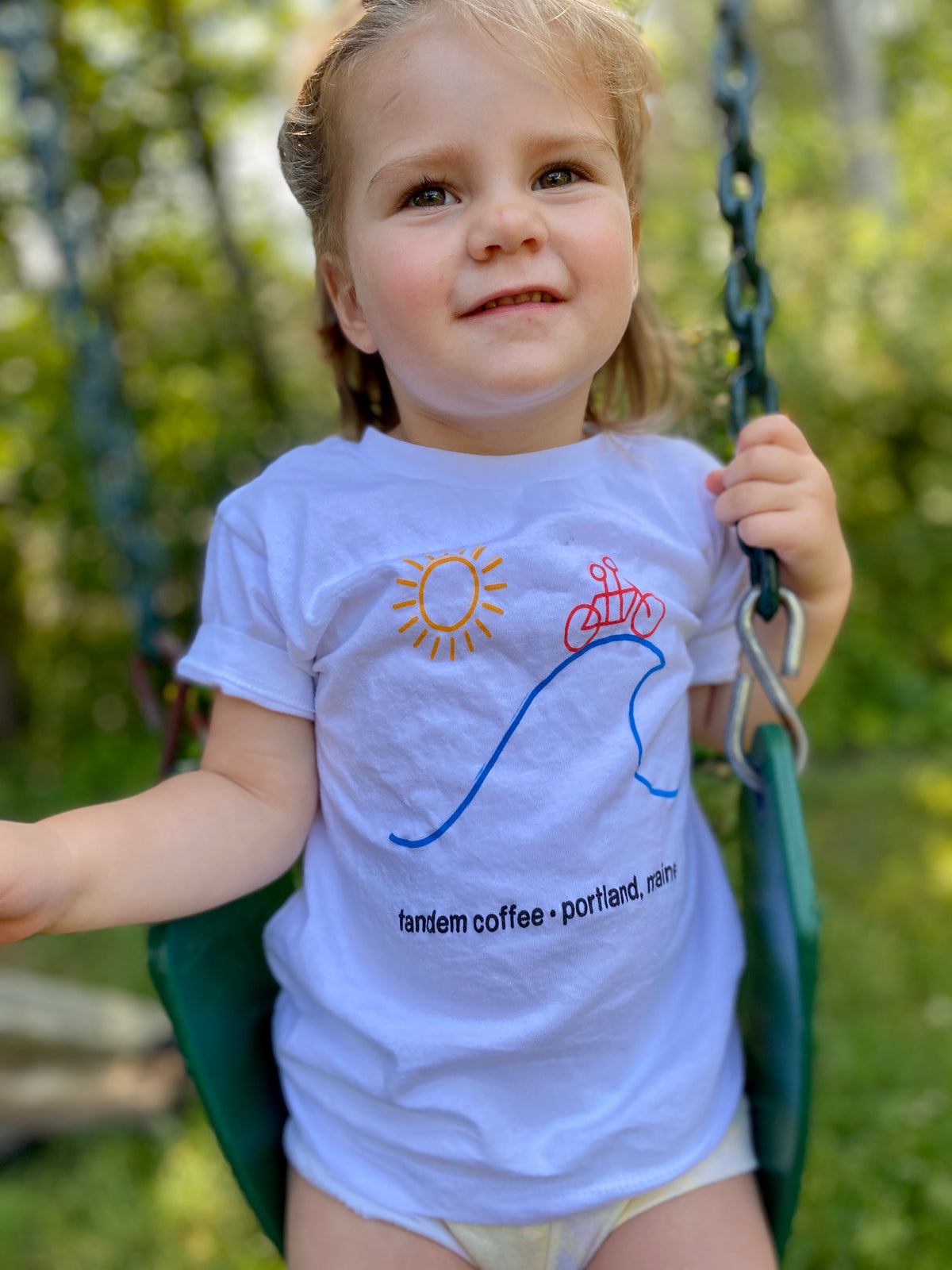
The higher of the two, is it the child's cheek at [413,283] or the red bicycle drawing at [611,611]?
the child's cheek at [413,283]

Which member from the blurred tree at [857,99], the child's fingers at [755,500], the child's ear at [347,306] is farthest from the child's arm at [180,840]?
the blurred tree at [857,99]

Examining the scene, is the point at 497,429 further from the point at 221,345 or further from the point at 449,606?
the point at 221,345

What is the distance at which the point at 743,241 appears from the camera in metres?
1.37

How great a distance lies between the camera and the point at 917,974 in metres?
3.08

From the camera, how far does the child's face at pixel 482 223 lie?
1.19 m

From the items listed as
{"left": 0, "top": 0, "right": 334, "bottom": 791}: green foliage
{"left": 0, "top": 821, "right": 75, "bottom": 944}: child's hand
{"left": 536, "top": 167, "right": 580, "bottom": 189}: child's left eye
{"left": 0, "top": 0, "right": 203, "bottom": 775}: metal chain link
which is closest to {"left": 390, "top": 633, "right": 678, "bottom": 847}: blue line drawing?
{"left": 0, "top": 821, "right": 75, "bottom": 944}: child's hand

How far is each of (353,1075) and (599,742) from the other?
1.53 feet

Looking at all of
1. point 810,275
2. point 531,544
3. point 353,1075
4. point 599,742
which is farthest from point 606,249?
point 810,275

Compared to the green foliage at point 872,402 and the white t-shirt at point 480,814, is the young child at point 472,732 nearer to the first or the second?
the white t-shirt at point 480,814

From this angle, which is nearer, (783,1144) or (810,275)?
(783,1144)

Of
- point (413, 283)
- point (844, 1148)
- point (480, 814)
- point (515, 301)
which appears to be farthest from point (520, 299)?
point (844, 1148)

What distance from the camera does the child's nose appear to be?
3.84 ft

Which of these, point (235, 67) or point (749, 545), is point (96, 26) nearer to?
point (235, 67)

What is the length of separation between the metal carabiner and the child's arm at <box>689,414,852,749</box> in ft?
0.23
